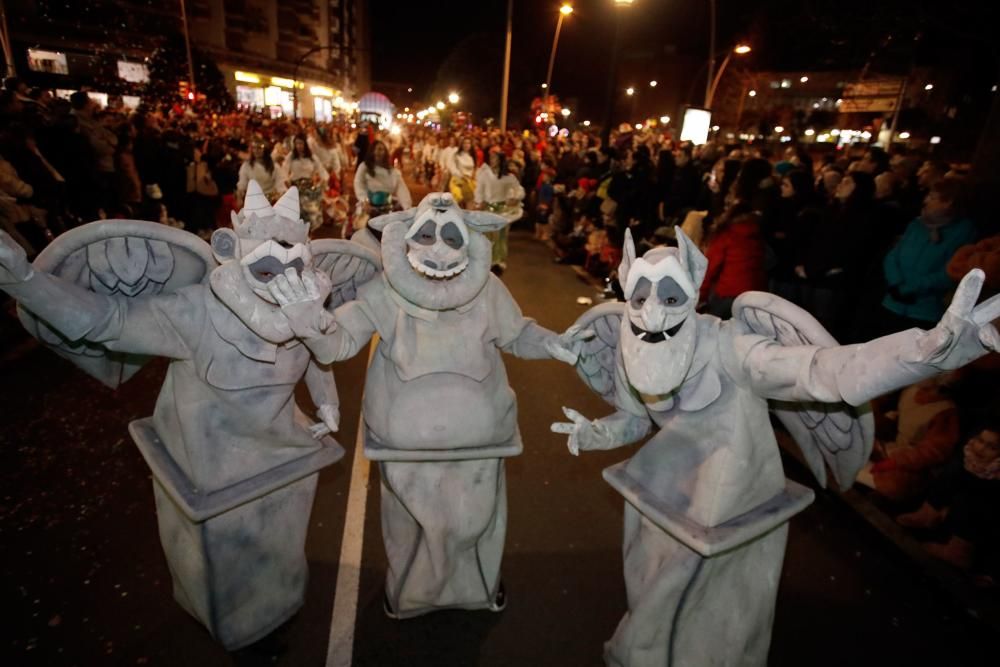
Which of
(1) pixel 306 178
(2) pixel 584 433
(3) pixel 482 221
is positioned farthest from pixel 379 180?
(2) pixel 584 433

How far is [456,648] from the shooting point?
2.98m

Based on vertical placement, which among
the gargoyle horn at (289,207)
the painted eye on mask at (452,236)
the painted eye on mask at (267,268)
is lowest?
the painted eye on mask at (267,268)

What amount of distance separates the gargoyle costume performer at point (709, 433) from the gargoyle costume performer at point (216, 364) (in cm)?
117

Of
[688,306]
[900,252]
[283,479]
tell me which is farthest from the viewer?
[900,252]

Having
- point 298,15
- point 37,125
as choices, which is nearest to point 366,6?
point 298,15

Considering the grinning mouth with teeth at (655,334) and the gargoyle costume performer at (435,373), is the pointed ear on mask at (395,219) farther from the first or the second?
the grinning mouth with teeth at (655,334)

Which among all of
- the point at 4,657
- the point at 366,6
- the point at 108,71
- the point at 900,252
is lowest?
the point at 4,657

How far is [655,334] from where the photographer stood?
2.03 metres

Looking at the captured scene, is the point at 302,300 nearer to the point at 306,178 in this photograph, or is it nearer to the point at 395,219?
the point at 395,219

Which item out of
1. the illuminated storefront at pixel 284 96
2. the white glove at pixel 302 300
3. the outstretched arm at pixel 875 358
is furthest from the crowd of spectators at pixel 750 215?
the illuminated storefront at pixel 284 96

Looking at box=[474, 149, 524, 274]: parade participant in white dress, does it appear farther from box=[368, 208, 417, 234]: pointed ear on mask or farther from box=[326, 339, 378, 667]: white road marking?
box=[368, 208, 417, 234]: pointed ear on mask

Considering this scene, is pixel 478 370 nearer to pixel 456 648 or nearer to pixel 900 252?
pixel 456 648

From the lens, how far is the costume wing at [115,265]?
213cm

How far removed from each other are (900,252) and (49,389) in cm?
706
